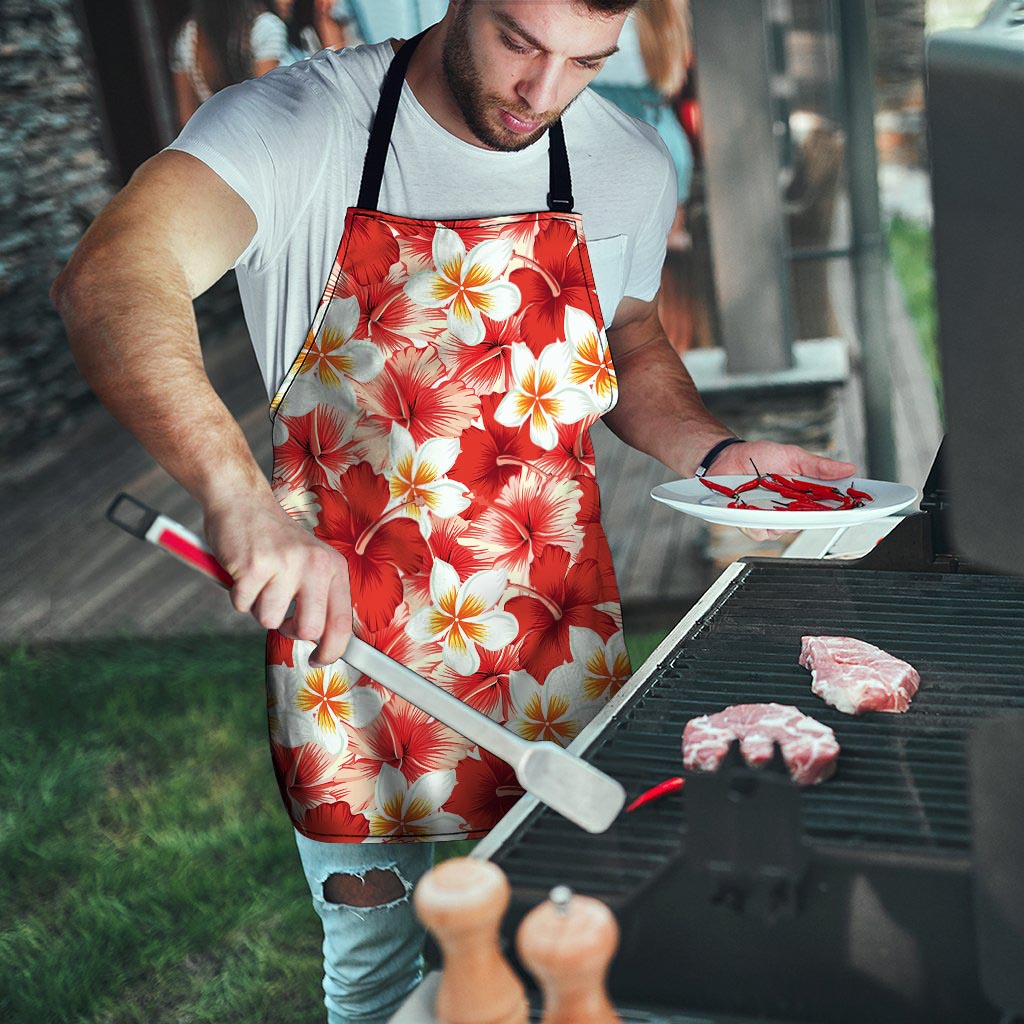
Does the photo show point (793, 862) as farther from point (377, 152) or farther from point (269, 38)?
point (269, 38)

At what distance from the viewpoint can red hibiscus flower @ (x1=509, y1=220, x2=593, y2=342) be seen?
1.75 metres

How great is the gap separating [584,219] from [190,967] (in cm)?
206

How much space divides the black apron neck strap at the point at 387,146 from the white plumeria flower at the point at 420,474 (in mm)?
332

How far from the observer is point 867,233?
14.1 ft

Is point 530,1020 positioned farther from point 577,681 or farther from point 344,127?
point 344,127

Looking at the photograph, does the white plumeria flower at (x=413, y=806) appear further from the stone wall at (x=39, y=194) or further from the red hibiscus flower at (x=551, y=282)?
the stone wall at (x=39, y=194)

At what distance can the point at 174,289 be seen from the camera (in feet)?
4.74

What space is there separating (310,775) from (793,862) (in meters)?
0.92

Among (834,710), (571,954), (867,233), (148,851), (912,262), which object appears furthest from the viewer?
(912,262)

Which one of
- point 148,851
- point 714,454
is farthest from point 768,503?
point 148,851

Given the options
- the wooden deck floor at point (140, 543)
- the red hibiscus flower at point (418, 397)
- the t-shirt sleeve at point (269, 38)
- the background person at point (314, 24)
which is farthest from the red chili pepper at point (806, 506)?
the t-shirt sleeve at point (269, 38)

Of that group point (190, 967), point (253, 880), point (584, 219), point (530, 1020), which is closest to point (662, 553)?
point (253, 880)

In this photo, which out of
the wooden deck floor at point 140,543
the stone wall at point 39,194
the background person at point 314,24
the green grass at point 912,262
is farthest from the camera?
the green grass at point 912,262

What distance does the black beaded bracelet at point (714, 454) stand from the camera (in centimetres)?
190
